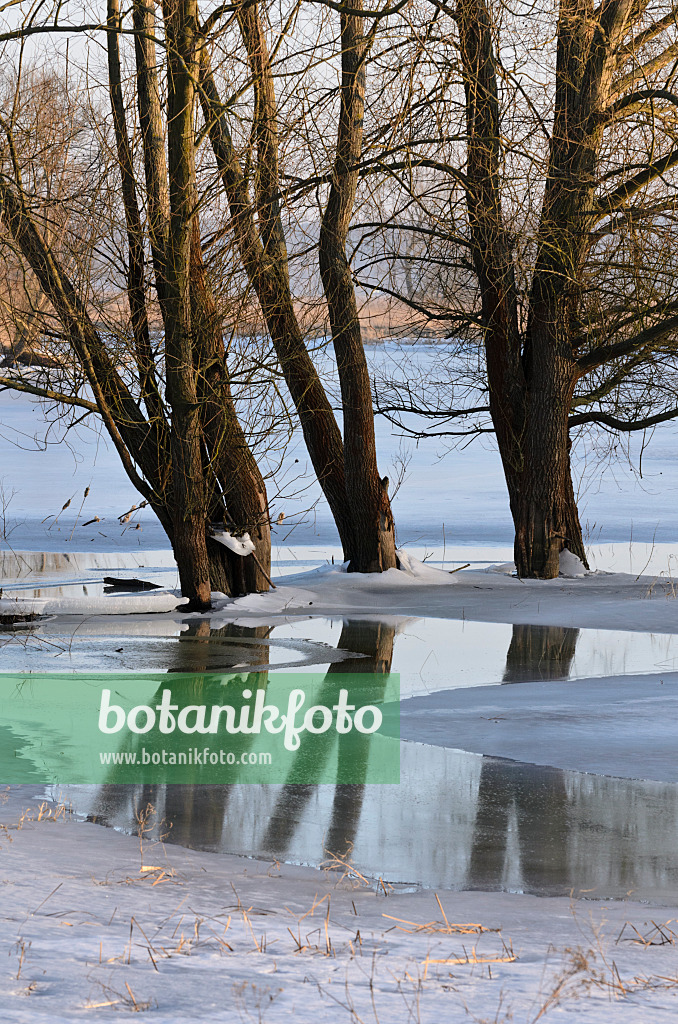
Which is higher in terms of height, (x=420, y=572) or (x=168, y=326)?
(x=168, y=326)

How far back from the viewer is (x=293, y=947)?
3.12 m

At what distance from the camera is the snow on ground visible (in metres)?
2.67

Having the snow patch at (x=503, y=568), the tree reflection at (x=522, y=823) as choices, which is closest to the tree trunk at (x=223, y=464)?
the snow patch at (x=503, y=568)

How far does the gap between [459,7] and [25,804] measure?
9.55m

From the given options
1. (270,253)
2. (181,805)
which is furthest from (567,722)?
(270,253)

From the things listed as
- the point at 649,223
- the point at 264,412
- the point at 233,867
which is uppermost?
the point at 649,223

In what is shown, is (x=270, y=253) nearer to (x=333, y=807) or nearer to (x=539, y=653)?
(x=539, y=653)

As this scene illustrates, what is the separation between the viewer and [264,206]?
10.1m

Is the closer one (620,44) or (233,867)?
(233,867)

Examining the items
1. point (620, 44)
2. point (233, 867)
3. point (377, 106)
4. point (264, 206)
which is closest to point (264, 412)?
point (264, 206)

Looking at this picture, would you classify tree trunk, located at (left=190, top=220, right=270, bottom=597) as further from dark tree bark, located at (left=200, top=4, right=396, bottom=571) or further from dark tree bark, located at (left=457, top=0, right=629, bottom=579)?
dark tree bark, located at (left=457, top=0, right=629, bottom=579)

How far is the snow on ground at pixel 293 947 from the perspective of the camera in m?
2.67

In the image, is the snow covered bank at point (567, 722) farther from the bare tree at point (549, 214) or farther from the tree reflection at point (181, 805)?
the bare tree at point (549, 214)

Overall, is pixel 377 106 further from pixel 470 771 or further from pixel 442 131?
pixel 470 771
